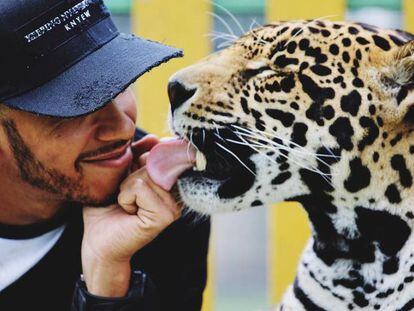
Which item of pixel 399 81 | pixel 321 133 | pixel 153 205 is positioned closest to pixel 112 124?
pixel 153 205

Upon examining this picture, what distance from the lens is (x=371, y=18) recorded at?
138 inches

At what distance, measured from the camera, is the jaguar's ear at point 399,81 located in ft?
5.75

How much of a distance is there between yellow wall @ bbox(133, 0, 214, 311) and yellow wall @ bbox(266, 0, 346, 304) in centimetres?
25

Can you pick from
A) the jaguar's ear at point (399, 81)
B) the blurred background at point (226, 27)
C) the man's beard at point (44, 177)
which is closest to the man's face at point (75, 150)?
the man's beard at point (44, 177)

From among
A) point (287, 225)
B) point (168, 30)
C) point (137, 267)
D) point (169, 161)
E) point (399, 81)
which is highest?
Answer: point (399, 81)

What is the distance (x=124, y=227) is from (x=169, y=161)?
20 cm

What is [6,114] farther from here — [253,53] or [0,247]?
[253,53]

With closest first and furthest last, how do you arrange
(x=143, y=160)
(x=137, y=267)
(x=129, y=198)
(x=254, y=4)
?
1. (x=129, y=198)
2. (x=143, y=160)
3. (x=137, y=267)
4. (x=254, y=4)

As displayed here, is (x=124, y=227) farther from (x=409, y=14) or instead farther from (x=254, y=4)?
(x=409, y=14)

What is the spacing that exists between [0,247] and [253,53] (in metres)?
0.81

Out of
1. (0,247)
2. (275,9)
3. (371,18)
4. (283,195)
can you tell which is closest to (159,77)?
(275,9)

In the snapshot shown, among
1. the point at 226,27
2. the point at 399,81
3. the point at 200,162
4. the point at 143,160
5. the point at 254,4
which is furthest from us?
the point at 254,4

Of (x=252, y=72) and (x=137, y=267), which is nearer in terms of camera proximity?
(x=252, y=72)

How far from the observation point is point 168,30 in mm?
3232
